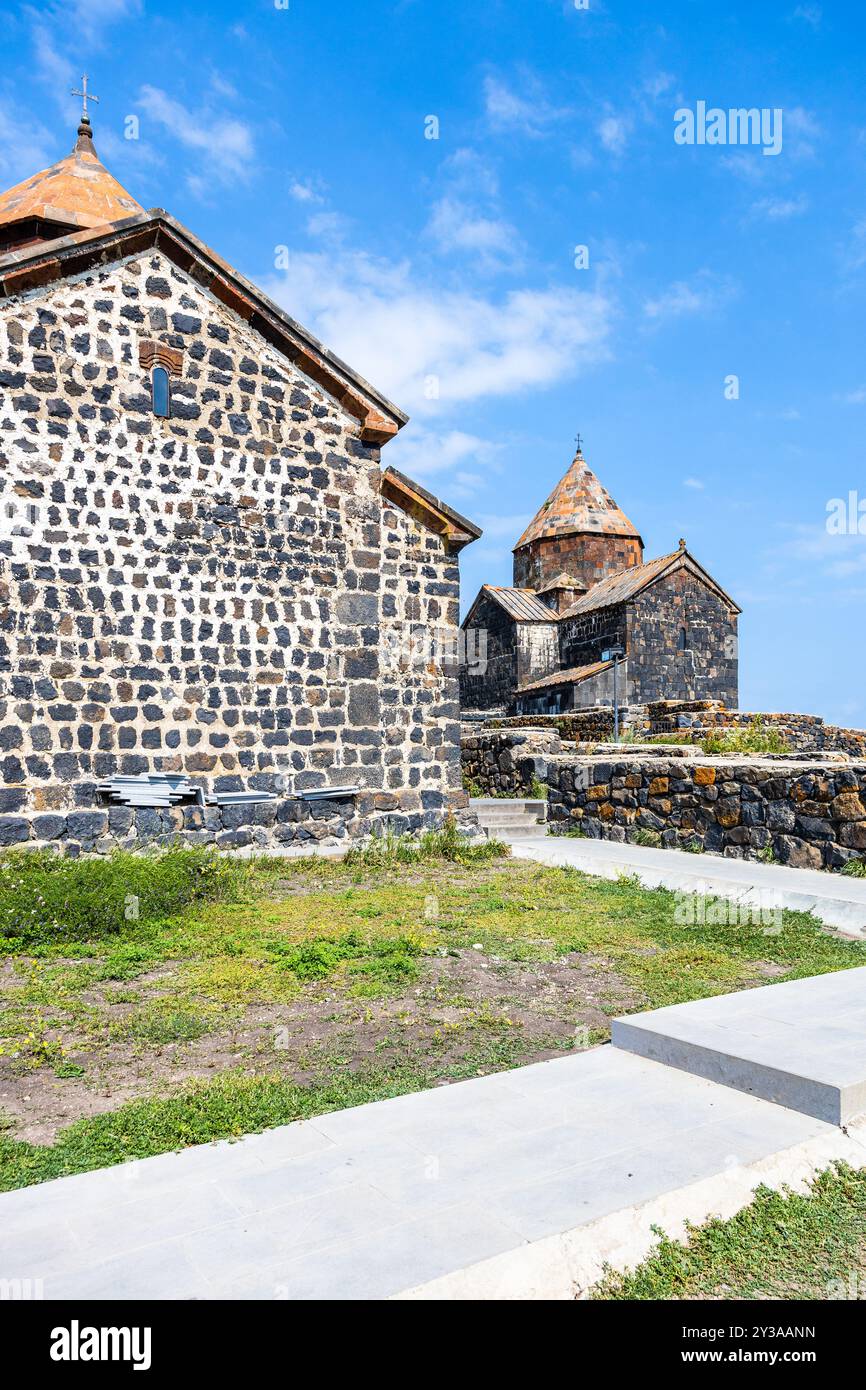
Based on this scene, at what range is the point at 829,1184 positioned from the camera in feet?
10.1

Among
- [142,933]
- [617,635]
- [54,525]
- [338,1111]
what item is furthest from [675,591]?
[338,1111]

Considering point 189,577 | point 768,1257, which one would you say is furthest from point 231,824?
point 768,1257

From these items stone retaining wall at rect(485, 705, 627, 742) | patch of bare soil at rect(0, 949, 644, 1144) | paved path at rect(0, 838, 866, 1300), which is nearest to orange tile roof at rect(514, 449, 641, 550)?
stone retaining wall at rect(485, 705, 627, 742)

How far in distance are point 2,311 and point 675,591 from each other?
24051 millimetres

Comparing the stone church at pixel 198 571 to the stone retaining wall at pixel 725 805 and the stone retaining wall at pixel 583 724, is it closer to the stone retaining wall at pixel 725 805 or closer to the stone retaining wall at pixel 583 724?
the stone retaining wall at pixel 725 805

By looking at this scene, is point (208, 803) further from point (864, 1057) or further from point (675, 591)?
point (675, 591)

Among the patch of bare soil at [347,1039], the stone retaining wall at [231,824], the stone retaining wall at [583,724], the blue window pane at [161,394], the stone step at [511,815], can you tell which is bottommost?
the patch of bare soil at [347,1039]

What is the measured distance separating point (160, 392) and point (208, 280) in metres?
1.63

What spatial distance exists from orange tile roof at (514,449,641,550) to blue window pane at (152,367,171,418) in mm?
24849

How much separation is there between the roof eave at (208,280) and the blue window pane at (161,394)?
4.37 feet

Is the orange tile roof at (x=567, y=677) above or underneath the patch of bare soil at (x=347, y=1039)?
above

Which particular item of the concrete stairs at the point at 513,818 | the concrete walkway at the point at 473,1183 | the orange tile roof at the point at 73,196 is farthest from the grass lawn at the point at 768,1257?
the orange tile roof at the point at 73,196

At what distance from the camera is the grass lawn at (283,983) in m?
3.83

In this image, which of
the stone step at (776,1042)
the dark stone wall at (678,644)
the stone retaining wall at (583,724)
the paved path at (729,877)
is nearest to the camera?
the stone step at (776,1042)
